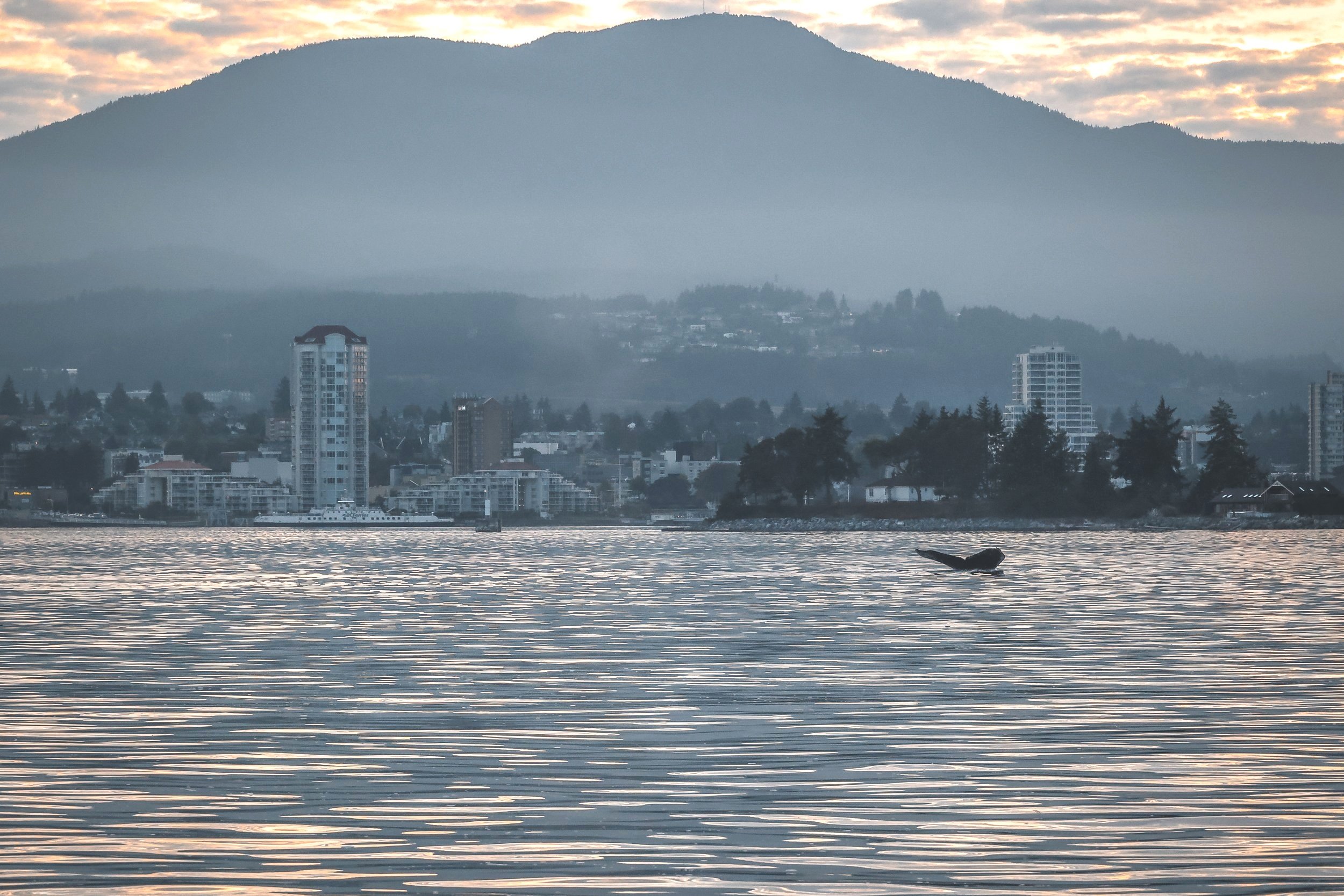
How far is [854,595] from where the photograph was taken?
52594 millimetres

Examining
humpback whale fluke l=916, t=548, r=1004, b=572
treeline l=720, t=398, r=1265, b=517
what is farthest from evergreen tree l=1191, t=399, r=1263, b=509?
humpback whale fluke l=916, t=548, r=1004, b=572

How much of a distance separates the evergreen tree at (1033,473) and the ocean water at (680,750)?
403ft

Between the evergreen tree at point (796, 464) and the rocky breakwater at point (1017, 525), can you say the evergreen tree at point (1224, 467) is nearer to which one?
the rocky breakwater at point (1017, 525)

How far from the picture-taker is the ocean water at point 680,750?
43.7 feet

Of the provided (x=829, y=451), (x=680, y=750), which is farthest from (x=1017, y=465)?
(x=680, y=750)

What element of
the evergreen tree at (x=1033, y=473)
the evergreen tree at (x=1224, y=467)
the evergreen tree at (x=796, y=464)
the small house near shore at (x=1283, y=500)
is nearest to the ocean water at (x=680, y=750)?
the small house near shore at (x=1283, y=500)

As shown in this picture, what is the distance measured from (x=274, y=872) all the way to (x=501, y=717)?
9383 millimetres

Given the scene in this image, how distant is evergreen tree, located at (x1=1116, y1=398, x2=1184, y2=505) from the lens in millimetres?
166875

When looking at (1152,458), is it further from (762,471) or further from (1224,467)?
(762,471)

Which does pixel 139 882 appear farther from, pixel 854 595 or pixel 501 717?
pixel 854 595

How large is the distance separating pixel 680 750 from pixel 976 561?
51481 mm

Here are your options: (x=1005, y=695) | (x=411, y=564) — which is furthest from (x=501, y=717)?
(x=411, y=564)

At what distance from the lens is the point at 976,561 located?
2726 inches

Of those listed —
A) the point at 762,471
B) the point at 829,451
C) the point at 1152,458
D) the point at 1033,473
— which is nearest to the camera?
the point at 1152,458
